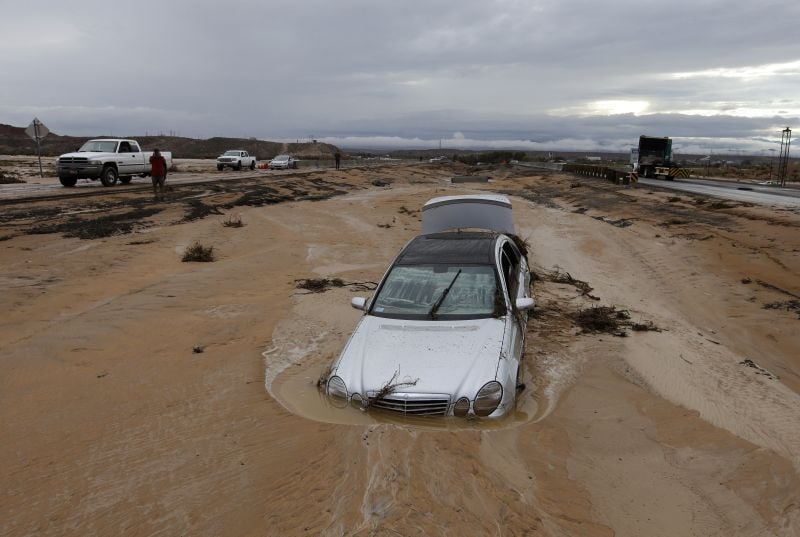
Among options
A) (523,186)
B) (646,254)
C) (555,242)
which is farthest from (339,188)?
(646,254)

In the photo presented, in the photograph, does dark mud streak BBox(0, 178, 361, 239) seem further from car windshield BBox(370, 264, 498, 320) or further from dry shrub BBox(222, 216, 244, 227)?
car windshield BBox(370, 264, 498, 320)

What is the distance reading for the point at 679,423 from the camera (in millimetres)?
5660

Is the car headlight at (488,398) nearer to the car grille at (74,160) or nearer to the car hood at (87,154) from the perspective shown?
the car grille at (74,160)

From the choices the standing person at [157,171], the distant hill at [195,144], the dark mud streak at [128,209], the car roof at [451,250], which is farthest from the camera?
the distant hill at [195,144]

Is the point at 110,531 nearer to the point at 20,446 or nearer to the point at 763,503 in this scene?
the point at 20,446

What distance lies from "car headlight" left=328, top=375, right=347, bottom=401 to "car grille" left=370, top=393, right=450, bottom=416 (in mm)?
485

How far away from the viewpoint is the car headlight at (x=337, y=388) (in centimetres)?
535

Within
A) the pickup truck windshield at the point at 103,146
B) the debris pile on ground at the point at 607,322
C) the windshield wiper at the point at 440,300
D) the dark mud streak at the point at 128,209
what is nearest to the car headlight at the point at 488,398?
the windshield wiper at the point at 440,300

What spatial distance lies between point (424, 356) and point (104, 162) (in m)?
24.9

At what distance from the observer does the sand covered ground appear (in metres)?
3.89

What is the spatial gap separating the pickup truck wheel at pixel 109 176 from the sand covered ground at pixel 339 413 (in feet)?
41.9

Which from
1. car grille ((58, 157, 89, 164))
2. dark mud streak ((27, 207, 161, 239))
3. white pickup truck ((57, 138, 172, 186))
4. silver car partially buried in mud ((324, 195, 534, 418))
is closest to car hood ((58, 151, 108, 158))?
white pickup truck ((57, 138, 172, 186))

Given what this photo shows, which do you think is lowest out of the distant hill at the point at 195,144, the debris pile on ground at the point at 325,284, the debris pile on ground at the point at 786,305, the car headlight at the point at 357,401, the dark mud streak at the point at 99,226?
the debris pile on ground at the point at 786,305

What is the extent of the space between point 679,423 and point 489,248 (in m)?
2.90
